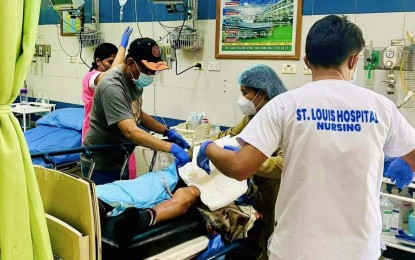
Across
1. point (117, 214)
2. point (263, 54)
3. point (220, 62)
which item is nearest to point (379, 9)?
point (263, 54)

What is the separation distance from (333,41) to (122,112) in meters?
1.41

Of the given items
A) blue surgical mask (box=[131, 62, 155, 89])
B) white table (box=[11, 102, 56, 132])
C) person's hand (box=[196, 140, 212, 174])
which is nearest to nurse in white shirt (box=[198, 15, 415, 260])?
person's hand (box=[196, 140, 212, 174])

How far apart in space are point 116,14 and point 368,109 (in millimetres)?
3721

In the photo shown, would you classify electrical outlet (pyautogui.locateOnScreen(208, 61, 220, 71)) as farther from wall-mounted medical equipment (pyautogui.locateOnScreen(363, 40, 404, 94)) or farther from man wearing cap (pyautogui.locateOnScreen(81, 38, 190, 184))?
wall-mounted medical equipment (pyautogui.locateOnScreen(363, 40, 404, 94))

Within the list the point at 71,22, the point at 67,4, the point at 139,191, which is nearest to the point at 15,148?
the point at 139,191

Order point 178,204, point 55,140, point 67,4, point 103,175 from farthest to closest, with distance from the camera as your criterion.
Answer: point 67,4, point 55,140, point 103,175, point 178,204

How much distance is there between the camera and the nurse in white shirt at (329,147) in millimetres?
1318

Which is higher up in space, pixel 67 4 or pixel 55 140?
pixel 67 4

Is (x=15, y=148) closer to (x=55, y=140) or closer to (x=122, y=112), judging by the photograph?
(x=122, y=112)

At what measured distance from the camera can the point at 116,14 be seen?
449cm

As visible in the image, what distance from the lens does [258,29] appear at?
11.4 feet

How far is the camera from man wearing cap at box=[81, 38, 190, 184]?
237cm

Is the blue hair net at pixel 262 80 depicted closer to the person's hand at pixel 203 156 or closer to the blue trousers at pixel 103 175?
the person's hand at pixel 203 156

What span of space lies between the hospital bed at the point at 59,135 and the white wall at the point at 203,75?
25.8 inches
